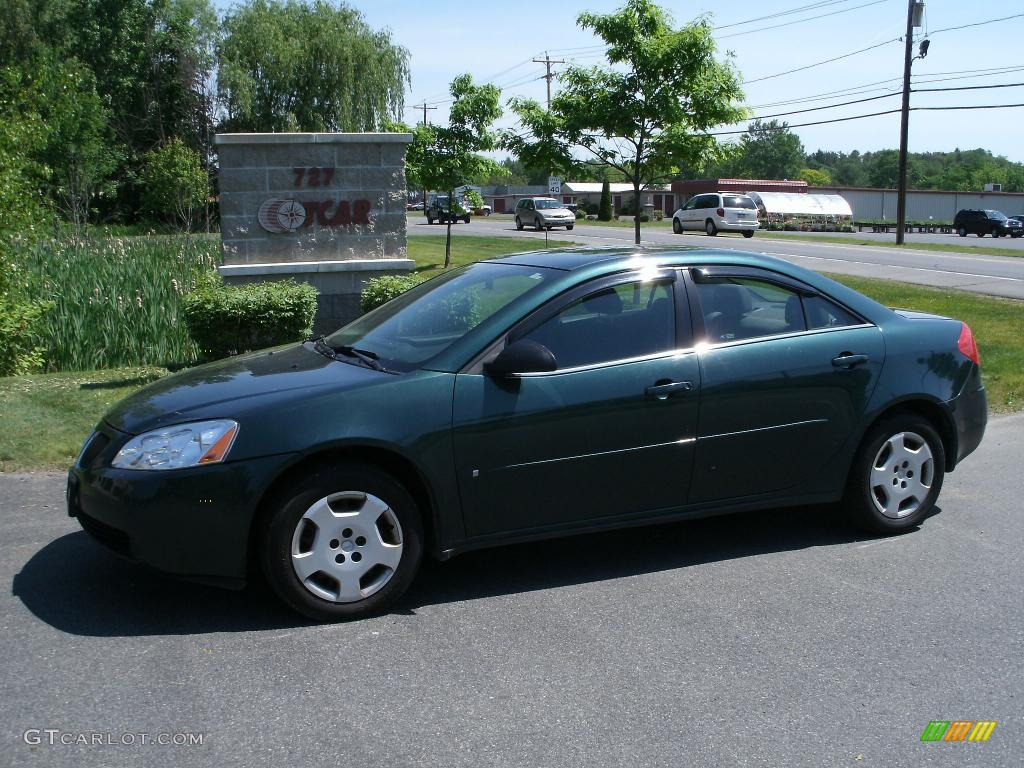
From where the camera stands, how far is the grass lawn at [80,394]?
7203 mm

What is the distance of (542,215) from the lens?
155 feet

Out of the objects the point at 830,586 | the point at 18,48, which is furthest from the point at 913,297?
the point at 18,48

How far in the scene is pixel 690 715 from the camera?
3.66 metres

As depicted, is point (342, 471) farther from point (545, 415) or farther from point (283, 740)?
point (283, 740)

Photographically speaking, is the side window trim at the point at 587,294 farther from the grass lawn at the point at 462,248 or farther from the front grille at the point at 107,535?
the grass lawn at the point at 462,248

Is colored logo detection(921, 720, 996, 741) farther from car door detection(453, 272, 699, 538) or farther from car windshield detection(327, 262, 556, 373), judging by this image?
car windshield detection(327, 262, 556, 373)

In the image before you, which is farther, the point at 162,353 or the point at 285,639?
the point at 162,353

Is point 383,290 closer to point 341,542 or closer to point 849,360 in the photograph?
point 849,360

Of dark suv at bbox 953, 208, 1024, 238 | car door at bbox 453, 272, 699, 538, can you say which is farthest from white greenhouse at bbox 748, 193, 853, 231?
car door at bbox 453, 272, 699, 538

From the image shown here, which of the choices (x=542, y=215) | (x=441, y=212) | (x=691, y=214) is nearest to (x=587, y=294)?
(x=691, y=214)

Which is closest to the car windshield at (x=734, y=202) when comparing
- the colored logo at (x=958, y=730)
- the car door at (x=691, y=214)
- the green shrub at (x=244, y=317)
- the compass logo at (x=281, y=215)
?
the car door at (x=691, y=214)

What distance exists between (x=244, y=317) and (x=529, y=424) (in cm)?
542

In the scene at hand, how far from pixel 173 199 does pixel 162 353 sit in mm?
19921

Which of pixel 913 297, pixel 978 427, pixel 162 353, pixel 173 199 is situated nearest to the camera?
pixel 978 427
